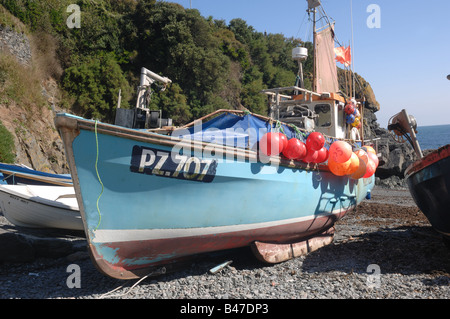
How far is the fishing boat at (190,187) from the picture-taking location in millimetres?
4398

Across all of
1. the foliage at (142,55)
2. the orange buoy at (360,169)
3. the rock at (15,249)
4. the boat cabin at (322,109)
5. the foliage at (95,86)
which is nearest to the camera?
the rock at (15,249)

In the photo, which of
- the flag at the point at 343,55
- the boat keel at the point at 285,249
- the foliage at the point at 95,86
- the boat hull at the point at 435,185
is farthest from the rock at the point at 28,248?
the foliage at the point at 95,86

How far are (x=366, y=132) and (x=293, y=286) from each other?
41047 mm

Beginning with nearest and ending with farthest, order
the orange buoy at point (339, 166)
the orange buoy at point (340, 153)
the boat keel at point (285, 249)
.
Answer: the boat keel at point (285, 249) < the orange buoy at point (340, 153) < the orange buoy at point (339, 166)

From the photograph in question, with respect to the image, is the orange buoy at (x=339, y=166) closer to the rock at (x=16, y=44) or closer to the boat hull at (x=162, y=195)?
the boat hull at (x=162, y=195)

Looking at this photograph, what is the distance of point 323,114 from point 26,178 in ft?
29.1

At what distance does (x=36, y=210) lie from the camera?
25.3ft

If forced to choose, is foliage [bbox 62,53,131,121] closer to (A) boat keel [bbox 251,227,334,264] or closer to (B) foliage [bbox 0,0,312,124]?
(B) foliage [bbox 0,0,312,124]

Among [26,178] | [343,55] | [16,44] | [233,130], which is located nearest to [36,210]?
[26,178]

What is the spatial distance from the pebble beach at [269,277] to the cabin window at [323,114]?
11.7 feet

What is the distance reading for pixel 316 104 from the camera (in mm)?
9484

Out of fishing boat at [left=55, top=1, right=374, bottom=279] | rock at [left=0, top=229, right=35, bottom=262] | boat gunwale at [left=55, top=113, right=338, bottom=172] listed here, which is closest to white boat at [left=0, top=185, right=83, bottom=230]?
rock at [left=0, top=229, right=35, bottom=262]

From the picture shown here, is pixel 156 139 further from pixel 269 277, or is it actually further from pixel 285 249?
pixel 285 249

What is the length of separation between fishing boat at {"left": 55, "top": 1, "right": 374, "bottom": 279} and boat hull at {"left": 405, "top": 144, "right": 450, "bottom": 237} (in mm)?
1155
